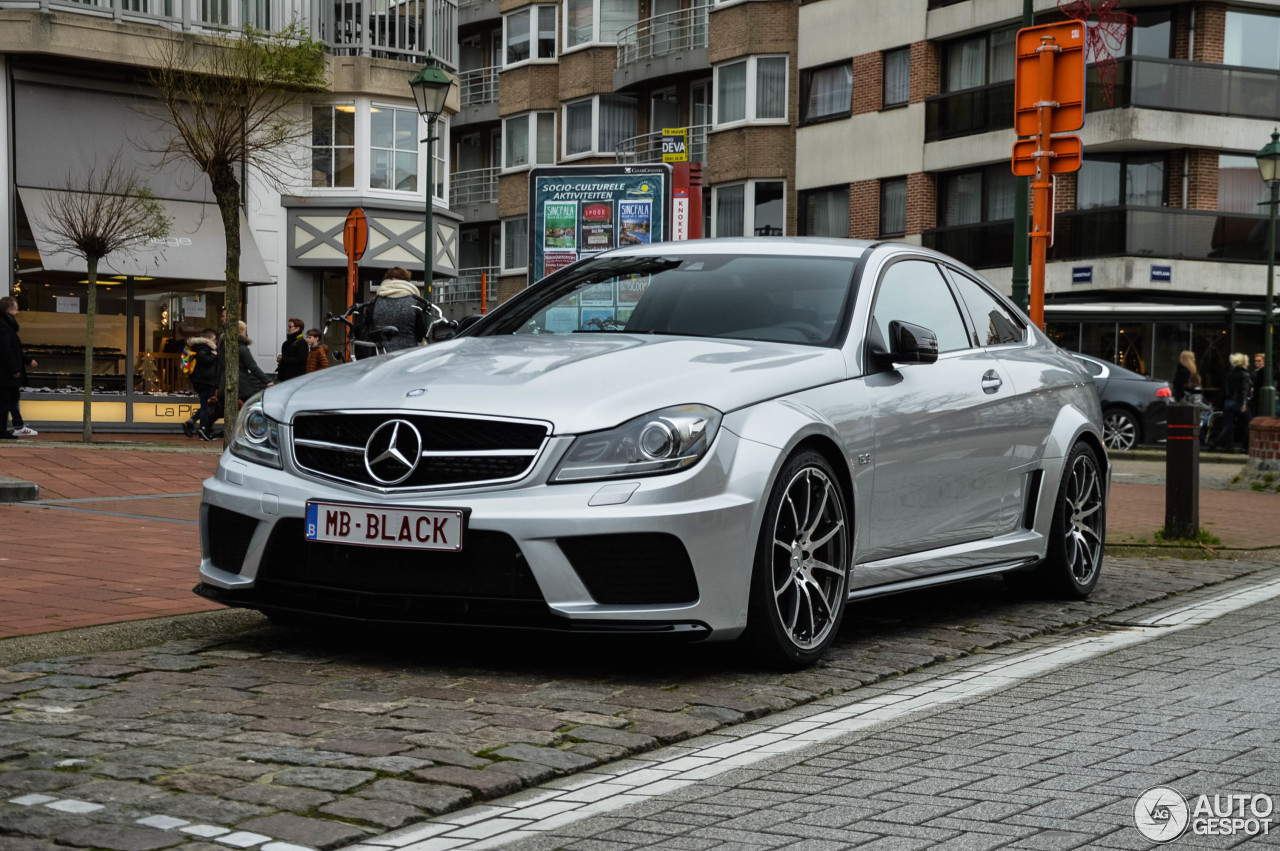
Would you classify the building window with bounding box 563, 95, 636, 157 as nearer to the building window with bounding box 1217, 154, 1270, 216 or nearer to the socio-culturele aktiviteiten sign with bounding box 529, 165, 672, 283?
the building window with bounding box 1217, 154, 1270, 216

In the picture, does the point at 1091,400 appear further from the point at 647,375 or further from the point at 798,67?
the point at 798,67

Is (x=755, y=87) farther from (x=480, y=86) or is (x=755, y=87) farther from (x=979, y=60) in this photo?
(x=480, y=86)

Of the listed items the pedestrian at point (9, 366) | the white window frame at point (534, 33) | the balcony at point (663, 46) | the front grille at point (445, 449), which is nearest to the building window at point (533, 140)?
the white window frame at point (534, 33)

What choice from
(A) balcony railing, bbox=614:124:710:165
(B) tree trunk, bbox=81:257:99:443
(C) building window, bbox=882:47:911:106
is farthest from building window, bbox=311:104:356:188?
(C) building window, bbox=882:47:911:106

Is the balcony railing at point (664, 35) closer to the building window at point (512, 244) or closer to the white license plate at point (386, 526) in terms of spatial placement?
the building window at point (512, 244)

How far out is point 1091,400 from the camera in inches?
332

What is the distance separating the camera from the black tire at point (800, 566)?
18.4 feet

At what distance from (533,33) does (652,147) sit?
6.87 meters

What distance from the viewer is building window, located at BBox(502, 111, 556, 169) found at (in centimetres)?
5116

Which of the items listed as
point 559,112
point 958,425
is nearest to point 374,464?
point 958,425

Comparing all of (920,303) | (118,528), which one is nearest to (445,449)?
(920,303)

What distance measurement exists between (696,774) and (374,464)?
1.66 metres

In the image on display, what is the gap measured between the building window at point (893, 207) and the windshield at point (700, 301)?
34.1 meters

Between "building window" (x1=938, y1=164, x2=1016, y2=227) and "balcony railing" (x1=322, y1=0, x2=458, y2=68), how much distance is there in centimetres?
1290
